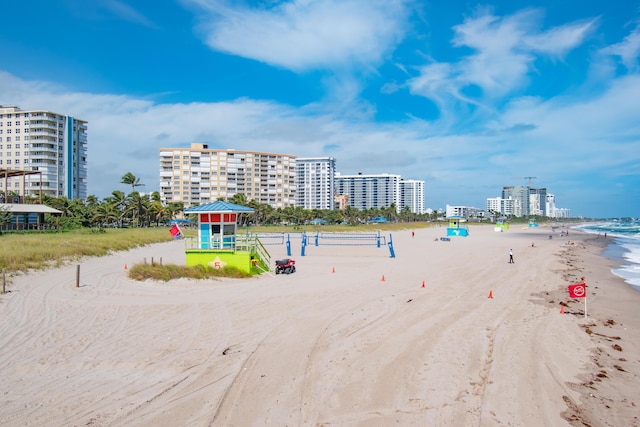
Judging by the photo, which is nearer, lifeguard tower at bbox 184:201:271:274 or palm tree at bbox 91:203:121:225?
lifeguard tower at bbox 184:201:271:274

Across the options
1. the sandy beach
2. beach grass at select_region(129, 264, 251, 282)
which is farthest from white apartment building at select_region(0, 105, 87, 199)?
the sandy beach

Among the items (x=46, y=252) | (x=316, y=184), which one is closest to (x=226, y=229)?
(x=46, y=252)

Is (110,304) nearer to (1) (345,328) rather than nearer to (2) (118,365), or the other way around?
(2) (118,365)

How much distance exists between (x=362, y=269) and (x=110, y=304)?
14.0 meters

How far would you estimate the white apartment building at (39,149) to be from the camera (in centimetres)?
9369

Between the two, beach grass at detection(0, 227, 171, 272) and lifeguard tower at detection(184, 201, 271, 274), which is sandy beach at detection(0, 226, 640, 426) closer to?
beach grass at detection(0, 227, 171, 272)

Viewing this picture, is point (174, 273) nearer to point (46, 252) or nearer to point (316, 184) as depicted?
point (46, 252)

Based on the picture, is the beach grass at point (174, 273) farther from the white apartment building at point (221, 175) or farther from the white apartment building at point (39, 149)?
the white apartment building at point (221, 175)

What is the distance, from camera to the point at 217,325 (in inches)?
452

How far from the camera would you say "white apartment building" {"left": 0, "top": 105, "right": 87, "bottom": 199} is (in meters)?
93.7

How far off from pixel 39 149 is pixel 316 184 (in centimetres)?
10656

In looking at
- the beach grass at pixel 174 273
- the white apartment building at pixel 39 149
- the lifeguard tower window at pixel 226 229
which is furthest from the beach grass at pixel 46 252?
the white apartment building at pixel 39 149

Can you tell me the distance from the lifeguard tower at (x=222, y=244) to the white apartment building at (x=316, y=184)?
512 ft

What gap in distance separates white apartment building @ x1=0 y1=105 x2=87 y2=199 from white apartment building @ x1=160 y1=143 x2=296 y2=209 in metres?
23.1
